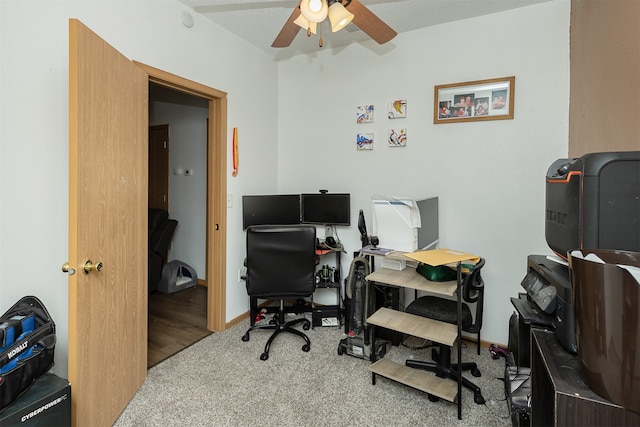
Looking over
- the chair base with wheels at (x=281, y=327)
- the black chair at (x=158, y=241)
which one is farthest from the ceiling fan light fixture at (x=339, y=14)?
the black chair at (x=158, y=241)

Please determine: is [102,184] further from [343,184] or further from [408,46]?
[408,46]

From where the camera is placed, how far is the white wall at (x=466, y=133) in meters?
2.35

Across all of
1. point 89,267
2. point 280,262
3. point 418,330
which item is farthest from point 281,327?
point 89,267

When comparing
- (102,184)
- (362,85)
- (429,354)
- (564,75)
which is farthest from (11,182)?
(564,75)

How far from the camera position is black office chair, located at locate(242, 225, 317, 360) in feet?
7.91

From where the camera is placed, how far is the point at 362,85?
3010mm

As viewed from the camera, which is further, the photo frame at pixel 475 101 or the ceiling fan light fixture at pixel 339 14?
the photo frame at pixel 475 101

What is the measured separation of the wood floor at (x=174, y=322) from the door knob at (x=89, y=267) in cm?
112

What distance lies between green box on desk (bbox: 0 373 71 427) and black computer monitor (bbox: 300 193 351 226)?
2203 millimetres

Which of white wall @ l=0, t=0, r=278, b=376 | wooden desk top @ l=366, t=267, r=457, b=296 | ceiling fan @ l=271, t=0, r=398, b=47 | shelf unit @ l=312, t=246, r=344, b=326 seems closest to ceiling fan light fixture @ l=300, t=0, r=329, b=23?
ceiling fan @ l=271, t=0, r=398, b=47

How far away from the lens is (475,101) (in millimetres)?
2541

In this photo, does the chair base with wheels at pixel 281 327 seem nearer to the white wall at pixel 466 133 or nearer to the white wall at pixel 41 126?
the white wall at pixel 466 133

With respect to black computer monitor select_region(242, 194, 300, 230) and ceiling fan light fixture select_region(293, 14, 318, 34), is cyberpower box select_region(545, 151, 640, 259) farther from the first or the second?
black computer monitor select_region(242, 194, 300, 230)

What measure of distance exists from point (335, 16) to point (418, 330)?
190 centimetres
